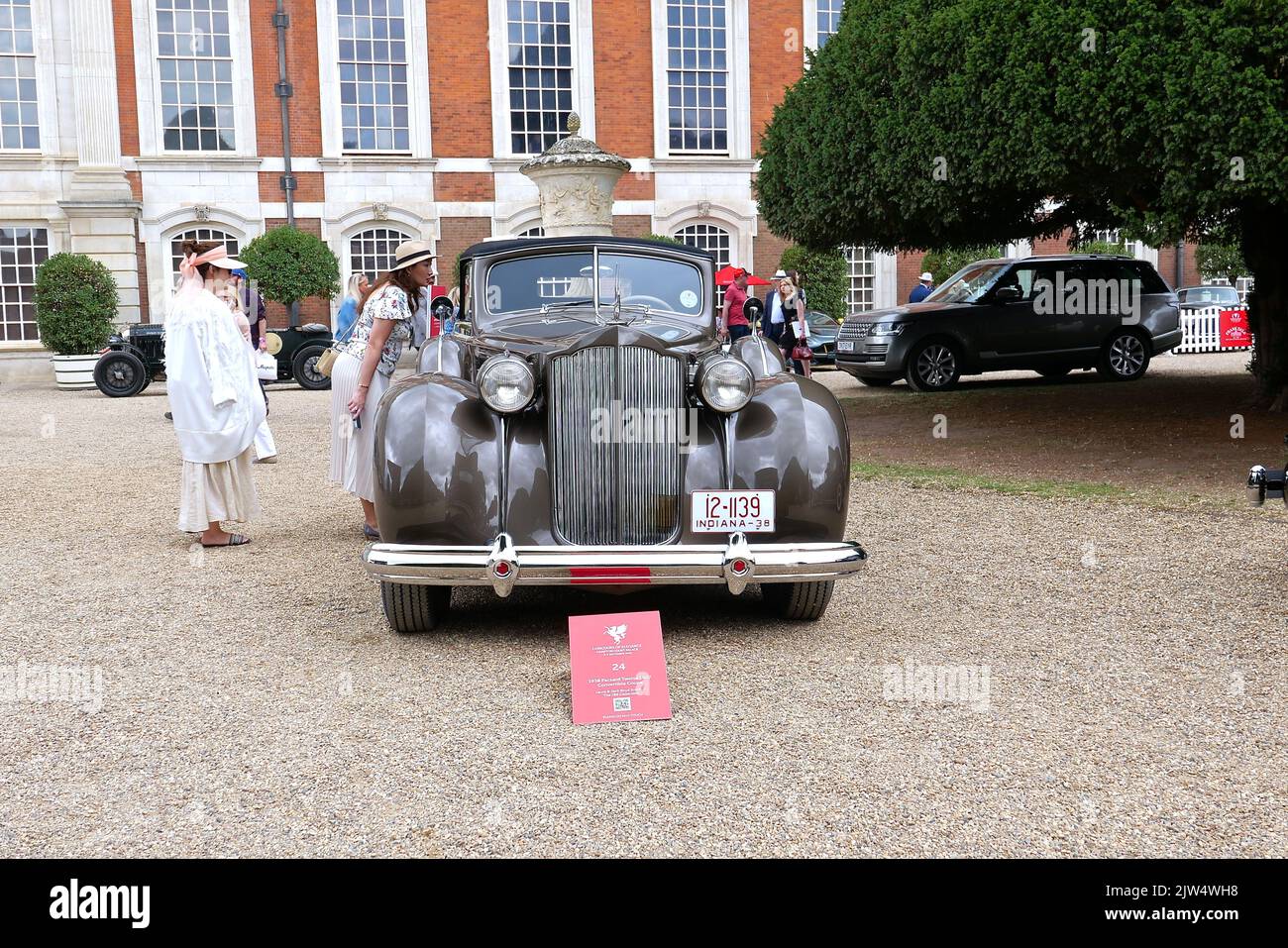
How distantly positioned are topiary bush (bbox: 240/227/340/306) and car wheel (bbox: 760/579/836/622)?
22491mm

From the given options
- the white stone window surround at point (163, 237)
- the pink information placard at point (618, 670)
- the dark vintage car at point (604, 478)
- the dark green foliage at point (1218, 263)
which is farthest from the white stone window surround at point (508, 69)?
the pink information placard at point (618, 670)

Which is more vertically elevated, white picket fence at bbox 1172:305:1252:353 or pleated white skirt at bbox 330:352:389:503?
white picket fence at bbox 1172:305:1252:353

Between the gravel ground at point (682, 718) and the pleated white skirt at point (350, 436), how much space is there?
0.47 metres

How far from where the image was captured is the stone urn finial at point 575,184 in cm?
1867

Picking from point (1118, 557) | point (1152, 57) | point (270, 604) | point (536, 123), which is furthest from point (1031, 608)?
point (536, 123)

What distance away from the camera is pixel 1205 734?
430 centimetres

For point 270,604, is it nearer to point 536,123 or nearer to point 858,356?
point 858,356

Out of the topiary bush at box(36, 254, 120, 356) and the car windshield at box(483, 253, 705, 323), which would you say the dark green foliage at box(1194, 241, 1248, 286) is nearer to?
the topiary bush at box(36, 254, 120, 356)

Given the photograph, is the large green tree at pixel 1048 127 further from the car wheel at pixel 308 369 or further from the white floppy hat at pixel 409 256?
the car wheel at pixel 308 369

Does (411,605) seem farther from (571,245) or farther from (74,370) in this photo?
(74,370)

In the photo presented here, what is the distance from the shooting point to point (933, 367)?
1900 centimetres

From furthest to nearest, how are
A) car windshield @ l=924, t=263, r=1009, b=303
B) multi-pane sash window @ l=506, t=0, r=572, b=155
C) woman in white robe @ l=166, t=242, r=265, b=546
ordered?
1. multi-pane sash window @ l=506, t=0, r=572, b=155
2. car windshield @ l=924, t=263, r=1009, b=303
3. woman in white robe @ l=166, t=242, r=265, b=546

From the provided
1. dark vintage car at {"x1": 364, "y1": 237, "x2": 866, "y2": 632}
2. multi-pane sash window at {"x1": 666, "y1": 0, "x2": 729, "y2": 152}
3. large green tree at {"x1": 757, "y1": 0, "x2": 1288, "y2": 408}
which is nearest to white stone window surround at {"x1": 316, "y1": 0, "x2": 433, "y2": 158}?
multi-pane sash window at {"x1": 666, "y1": 0, "x2": 729, "y2": 152}

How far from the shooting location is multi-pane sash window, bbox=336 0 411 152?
29.2m
